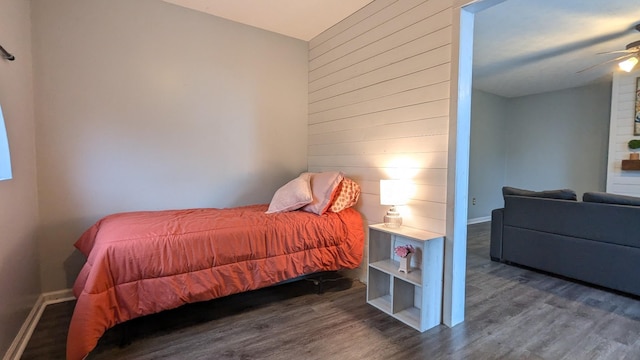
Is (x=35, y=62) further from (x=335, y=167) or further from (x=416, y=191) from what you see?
(x=416, y=191)

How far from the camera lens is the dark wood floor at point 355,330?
1792mm

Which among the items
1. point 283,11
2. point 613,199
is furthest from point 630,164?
point 283,11

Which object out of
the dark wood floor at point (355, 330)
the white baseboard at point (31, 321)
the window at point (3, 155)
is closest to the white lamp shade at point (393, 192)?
the dark wood floor at point (355, 330)

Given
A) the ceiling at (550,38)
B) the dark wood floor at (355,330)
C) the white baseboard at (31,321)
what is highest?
the ceiling at (550,38)

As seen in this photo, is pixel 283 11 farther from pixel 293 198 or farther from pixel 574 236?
pixel 574 236

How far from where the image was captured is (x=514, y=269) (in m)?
3.33

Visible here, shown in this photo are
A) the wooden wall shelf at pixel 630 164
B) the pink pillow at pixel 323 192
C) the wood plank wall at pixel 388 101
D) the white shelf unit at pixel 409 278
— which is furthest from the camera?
the wooden wall shelf at pixel 630 164

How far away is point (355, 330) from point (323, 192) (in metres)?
1.15

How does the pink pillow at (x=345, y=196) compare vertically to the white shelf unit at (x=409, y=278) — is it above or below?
above

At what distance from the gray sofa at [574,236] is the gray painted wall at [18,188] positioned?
171 inches

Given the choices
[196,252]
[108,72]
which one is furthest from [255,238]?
[108,72]

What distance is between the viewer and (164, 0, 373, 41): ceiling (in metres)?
2.76

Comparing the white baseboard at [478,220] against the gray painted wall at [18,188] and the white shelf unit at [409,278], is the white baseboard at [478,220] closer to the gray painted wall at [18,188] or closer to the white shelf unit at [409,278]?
the white shelf unit at [409,278]

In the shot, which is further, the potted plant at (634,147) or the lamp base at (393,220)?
the potted plant at (634,147)
